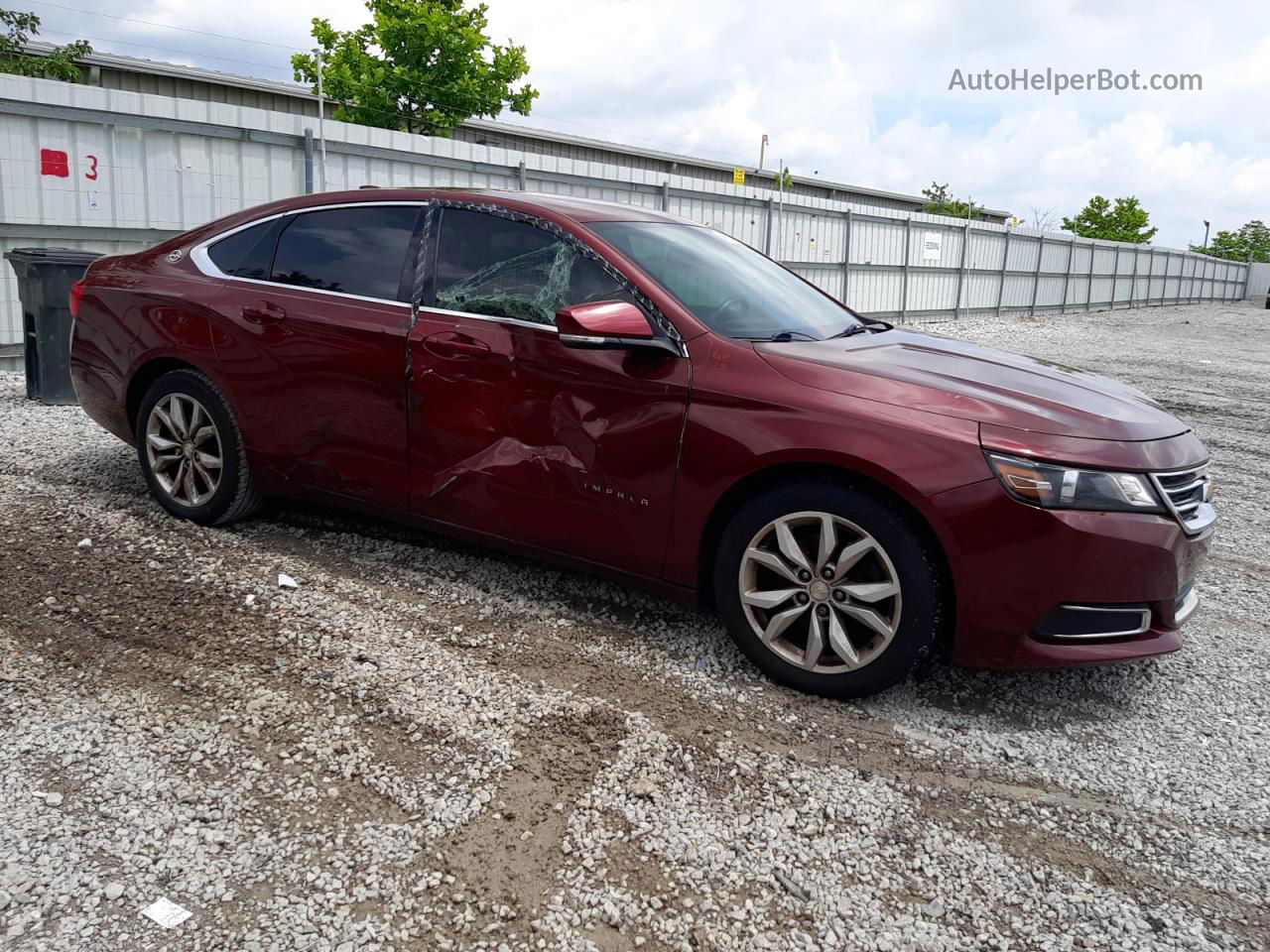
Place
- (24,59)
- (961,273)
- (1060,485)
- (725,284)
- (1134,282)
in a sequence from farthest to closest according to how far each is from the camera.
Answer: (1134,282), (961,273), (24,59), (725,284), (1060,485)

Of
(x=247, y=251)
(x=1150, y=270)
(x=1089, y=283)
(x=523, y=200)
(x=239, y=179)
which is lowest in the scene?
(x=247, y=251)

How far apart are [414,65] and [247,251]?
33358 millimetres

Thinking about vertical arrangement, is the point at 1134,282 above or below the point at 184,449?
above

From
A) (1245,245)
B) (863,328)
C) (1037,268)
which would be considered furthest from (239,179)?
(1245,245)

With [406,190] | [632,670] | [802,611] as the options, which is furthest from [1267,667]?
[406,190]

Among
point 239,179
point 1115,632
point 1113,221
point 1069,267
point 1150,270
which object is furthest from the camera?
point 1113,221

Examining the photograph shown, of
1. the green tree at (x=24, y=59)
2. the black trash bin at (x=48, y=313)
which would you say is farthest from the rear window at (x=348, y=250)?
the green tree at (x=24, y=59)

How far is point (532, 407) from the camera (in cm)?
364

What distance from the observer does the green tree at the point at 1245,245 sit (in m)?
85.2

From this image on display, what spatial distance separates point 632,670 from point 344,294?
2.05 meters

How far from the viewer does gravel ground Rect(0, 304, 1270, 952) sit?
2.27 m

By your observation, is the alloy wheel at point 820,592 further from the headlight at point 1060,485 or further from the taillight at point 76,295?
the taillight at point 76,295

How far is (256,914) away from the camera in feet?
7.25

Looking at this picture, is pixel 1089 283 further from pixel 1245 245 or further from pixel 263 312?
pixel 1245 245
